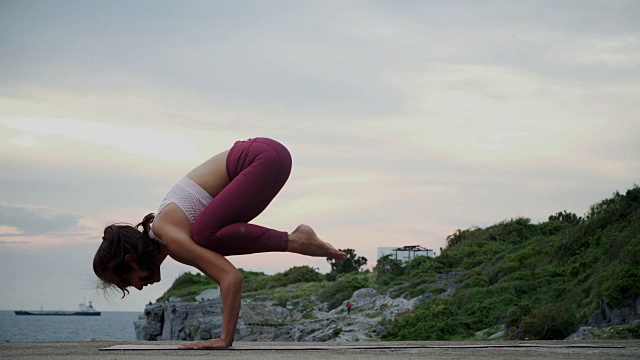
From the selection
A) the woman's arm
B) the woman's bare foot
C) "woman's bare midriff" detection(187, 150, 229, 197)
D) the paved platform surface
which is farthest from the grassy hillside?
the woman's arm

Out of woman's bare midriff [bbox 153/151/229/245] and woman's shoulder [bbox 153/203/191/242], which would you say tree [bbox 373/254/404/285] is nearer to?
woman's bare midriff [bbox 153/151/229/245]

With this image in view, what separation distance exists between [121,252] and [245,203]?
0.79 m

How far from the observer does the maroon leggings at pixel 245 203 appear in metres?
4.59

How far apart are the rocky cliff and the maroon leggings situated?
61.2 ft

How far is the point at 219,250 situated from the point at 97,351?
35.5 inches

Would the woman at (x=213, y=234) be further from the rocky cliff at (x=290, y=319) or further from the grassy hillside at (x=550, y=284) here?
the rocky cliff at (x=290, y=319)

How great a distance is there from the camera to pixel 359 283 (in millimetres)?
34250

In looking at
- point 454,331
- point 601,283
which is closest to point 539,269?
point 454,331

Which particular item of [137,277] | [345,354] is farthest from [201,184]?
[345,354]

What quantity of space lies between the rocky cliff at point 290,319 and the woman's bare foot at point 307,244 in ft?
61.0

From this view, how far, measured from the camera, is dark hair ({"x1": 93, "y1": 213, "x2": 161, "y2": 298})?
4.62 metres

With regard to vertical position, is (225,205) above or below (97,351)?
above

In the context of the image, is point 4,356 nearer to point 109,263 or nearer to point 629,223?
point 109,263

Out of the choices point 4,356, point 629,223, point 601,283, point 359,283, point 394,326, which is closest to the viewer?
point 4,356
